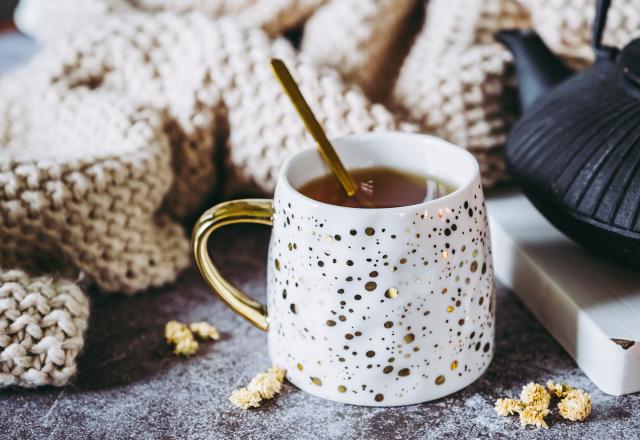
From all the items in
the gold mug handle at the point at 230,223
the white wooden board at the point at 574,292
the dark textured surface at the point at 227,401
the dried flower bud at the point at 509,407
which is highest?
the gold mug handle at the point at 230,223

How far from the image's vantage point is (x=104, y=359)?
507mm

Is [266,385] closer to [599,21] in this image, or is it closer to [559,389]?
[559,389]

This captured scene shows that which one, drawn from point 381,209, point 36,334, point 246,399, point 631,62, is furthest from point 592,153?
point 36,334

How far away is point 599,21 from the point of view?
21.1 inches

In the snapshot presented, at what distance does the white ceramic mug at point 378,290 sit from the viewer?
40cm

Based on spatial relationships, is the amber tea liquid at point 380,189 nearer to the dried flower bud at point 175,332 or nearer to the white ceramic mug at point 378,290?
the white ceramic mug at point 378,290

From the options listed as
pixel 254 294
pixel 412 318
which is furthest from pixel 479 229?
pixel 254 294

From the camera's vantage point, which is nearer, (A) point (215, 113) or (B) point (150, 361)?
(B) point (150, 361)

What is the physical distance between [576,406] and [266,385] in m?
0.19

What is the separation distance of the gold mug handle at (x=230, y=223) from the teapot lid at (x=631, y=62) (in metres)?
0.25

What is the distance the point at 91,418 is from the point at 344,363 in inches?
6.6

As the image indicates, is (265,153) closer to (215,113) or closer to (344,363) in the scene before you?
(215,113)

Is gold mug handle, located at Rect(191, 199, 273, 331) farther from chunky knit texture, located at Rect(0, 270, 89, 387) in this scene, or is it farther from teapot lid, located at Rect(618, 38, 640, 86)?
teapot lid, located at Rect(618, 38, 640, 86)

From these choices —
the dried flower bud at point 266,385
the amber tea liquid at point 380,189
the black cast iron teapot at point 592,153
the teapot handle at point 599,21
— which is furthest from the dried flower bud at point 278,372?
the teapot handle at point 599,21
